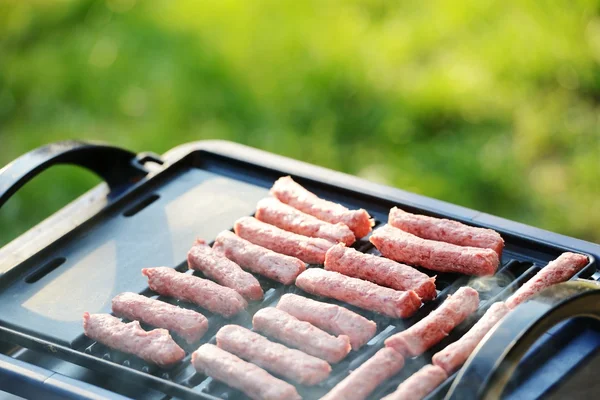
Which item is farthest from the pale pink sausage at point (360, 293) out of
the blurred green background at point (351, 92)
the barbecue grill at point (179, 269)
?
the blurred green background at point (351, 92)

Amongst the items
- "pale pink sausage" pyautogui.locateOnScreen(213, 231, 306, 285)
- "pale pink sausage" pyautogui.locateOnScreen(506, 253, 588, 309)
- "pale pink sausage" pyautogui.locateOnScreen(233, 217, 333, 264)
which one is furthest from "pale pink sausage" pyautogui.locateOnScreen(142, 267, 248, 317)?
"pale pink sausage" pyautogui.locateOnScreen(506, 253, 588, 309)

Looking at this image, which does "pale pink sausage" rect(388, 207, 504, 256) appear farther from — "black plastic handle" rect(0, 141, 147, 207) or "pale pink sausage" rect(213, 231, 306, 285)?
"black plastic handle" rect(0, 141, 147, 207)

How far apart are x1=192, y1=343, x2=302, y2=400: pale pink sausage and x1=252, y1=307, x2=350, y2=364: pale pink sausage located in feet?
0.44

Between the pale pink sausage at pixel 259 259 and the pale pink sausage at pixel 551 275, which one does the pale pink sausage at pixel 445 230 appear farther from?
the pale pink sausage at pixel 259 259

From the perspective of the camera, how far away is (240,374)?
2.10 meters

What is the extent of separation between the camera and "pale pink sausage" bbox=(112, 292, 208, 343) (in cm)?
230

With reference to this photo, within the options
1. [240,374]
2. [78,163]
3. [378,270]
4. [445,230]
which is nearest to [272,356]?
[240,374]

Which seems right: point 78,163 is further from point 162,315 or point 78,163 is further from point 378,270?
point 378,270

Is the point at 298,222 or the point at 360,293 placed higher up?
the point at 298,222

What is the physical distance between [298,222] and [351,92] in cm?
249

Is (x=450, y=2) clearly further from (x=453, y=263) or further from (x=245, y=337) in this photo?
(x=245, y=337)

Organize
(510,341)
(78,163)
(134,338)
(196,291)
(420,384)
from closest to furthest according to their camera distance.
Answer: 1. (510,341)
2. (420,384)
3. (134,338)
4. (196,291)
5. (78,163)

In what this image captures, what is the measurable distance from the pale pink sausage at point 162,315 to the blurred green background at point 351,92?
2334mm

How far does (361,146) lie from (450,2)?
1.19 meters
